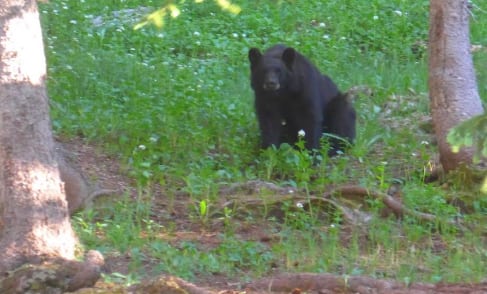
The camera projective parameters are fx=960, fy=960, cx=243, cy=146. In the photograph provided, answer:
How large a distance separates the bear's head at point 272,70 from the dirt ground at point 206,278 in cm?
201

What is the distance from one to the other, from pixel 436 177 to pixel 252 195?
183 centimetres

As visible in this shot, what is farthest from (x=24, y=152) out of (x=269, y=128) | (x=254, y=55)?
(x=254, y=55)

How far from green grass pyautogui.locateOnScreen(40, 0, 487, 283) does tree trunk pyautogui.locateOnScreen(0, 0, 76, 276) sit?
1.76ft

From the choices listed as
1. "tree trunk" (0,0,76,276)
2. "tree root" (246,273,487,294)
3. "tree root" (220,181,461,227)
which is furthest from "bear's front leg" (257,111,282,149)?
"tree trunk" (0,0,76,276)

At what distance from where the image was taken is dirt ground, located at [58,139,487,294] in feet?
16.9

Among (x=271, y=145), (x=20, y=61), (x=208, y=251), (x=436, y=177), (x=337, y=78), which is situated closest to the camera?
(x=20, y=61)

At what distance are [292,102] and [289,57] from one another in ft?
1.75

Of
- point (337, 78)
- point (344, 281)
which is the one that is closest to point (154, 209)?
point (344, 281)

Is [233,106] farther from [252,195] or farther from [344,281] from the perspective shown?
[344,281]

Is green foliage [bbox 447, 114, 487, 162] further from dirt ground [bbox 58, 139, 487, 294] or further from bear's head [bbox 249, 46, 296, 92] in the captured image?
bear's head [bbox 249, 46, 296, 92]

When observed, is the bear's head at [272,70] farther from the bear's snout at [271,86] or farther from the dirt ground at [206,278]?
the dirt ground at [206,278]

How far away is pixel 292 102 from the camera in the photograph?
10461 millimetres

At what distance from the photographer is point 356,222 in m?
7.54

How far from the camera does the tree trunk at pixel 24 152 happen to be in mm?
5047
